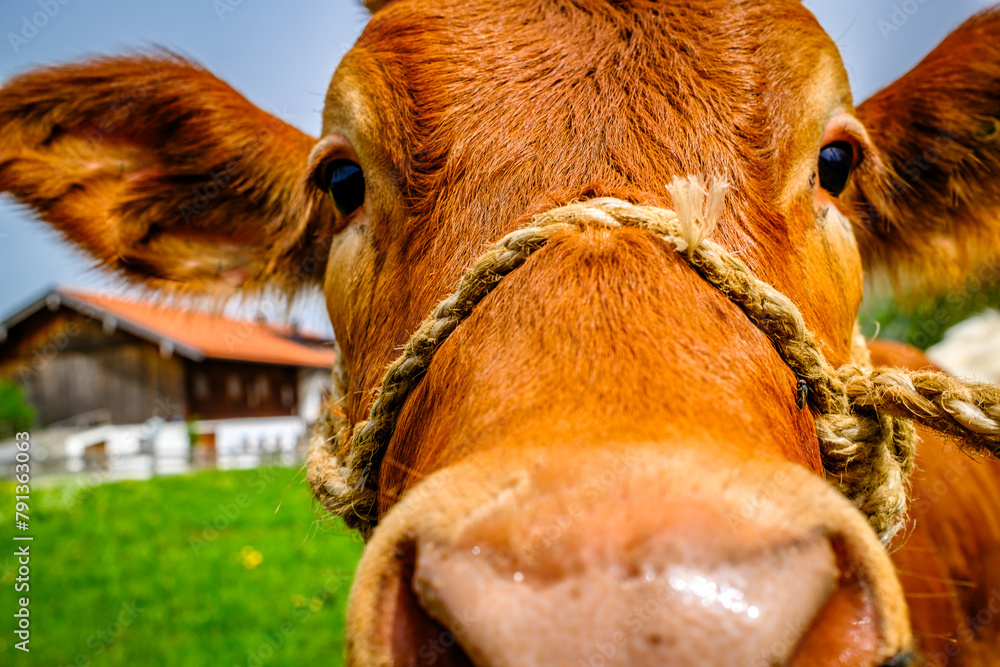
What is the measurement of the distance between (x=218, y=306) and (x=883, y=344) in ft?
12.5

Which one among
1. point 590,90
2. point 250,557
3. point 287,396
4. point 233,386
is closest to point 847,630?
point 590,90

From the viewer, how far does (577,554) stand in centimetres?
82

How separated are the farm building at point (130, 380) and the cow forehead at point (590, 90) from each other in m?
25.5

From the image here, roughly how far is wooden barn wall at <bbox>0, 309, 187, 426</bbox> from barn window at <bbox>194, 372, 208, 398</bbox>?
58cm

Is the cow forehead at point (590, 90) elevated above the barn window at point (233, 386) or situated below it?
above

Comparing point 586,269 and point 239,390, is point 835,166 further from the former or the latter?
point 239,390

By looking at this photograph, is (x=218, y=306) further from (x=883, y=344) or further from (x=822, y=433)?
(x=883, y=344)

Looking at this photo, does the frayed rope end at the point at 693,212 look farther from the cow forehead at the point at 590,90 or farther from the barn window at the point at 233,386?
the barn window at the point at 233,386

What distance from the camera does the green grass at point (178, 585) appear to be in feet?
18.6

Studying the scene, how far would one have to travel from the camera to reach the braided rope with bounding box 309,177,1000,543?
4.19 ft

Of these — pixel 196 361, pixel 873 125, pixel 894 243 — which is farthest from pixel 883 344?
pixel 196 361

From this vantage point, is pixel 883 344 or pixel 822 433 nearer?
pixel 822 433

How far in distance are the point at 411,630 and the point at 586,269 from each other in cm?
66

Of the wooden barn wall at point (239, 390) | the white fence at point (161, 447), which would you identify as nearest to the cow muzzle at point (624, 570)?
the white fence at point (161, 447)
